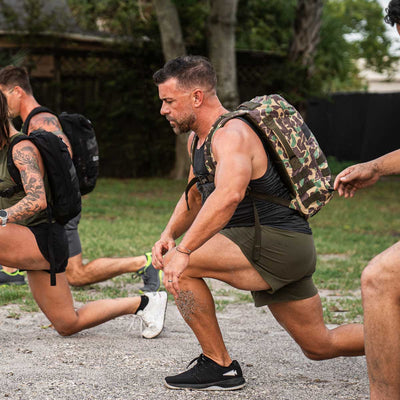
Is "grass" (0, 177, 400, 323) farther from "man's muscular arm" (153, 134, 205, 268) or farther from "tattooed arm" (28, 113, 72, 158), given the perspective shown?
"man's muscular arm" (153, 134, 205, 268)

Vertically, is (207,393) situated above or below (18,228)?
below

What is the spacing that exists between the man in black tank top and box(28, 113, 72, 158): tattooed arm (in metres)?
2.08

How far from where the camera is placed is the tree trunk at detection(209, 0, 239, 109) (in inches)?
655

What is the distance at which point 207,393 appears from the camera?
405 centimetres

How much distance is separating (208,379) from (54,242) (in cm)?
143

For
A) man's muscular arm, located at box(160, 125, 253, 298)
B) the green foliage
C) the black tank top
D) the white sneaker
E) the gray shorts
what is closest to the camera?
man's muscular arm, located at box(160, 125, 253, 298)

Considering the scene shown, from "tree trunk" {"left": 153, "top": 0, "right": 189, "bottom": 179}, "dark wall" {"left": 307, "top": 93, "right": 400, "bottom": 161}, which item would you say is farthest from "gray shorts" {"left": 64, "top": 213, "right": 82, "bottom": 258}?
"dark wall" {"left": 307, "top": 93, "right": 400, "bottom": 161}

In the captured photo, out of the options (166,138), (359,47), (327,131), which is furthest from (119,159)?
(359,47)

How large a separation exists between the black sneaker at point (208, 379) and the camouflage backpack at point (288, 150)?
976mm

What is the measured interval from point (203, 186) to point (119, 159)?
15.3m

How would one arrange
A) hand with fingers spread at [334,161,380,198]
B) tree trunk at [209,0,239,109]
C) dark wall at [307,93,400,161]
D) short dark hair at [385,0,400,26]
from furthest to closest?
1. dark wall at [307,93,400,161]
2. tree trunk at [209,0,239,109]
3. hand with fingers spread at [334,161,380,198]
4. short dark hair at [385,0,400,26]

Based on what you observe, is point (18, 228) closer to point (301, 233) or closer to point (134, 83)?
point (301, 233)

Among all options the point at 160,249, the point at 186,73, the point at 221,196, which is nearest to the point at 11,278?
the point at 160,249

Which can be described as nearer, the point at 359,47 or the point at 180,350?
the point at 180,350
